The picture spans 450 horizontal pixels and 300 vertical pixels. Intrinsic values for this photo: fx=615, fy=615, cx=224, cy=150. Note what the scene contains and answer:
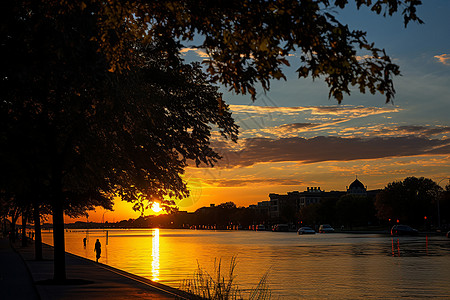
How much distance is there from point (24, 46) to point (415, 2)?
279 inches

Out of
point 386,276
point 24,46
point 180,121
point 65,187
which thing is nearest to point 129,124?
point 180,121

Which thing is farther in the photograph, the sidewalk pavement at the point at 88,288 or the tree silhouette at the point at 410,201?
the tree silhouette at the point at 410,201

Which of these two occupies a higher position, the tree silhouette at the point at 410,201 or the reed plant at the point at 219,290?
the tree silhouette at the point at 410,201

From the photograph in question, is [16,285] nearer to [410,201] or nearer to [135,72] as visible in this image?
[135,72]

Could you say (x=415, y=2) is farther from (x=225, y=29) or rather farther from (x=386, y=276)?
(x=386, y=276)

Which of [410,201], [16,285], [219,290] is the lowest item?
[16,285]

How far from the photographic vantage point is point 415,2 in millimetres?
8695

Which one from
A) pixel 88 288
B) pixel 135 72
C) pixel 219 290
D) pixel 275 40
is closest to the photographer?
pixel 275 40

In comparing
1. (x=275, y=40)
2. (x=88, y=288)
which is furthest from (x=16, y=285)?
(x=275, y=40)

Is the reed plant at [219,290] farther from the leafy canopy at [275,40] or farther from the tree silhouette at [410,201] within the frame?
the tree silhouette at [410,201]

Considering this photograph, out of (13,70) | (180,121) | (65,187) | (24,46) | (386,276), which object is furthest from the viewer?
(386,276)

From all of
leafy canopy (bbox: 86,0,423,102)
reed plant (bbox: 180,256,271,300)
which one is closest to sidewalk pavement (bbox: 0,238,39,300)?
reed plant (bbox: 180,256,271,300)

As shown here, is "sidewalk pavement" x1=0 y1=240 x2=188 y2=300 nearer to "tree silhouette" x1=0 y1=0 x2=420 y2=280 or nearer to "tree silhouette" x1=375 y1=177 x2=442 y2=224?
"tree silhouette" x1=0 y1=0 x2=420 y2=280

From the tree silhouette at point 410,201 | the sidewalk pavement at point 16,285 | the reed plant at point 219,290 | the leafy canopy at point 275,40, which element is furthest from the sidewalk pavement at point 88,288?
the tree silhouette at point 410,201
